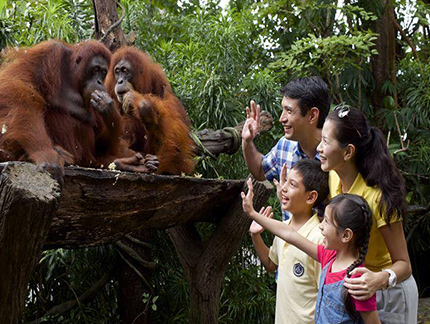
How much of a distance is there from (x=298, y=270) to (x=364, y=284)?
1.31 ft

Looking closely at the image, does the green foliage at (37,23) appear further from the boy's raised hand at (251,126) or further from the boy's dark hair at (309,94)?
the boy's dark hair at (309,94)

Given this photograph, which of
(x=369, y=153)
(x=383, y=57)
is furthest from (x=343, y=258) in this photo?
(x=383, y=57)

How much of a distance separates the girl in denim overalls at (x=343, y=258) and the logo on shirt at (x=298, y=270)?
0.53ft

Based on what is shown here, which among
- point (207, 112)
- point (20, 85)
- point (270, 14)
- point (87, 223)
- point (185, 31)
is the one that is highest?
point (270, 14)

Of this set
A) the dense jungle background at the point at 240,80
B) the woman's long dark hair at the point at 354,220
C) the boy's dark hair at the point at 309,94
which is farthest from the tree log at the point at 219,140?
the woman's long dark hair at the point at 354,220

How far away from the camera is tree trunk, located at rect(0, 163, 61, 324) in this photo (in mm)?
1362

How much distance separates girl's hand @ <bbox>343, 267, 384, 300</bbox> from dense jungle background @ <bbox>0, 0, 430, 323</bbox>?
6.51ft

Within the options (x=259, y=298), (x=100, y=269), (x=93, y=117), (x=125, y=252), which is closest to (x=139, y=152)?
(x=93, y=117)

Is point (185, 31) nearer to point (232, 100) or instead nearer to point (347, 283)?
point (232, 100)

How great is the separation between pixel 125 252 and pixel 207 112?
1111 millimetres

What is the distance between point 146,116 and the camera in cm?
269

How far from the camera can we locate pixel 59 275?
3.87 meters

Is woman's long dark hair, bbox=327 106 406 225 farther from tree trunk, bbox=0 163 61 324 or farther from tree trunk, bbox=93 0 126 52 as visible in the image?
tree trunk, bbox=93 0 126 52

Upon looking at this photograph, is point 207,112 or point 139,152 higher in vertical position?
point 207,112
